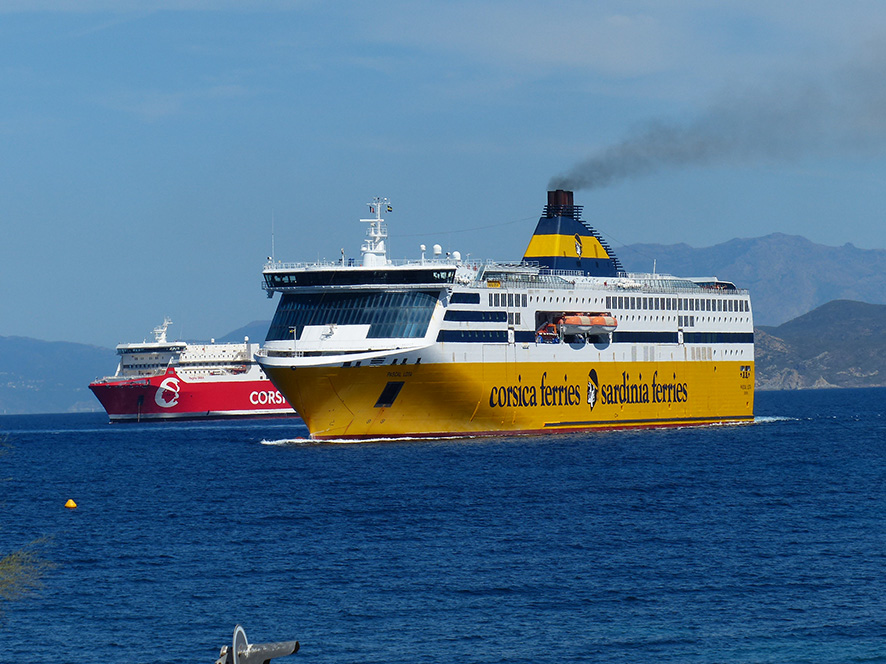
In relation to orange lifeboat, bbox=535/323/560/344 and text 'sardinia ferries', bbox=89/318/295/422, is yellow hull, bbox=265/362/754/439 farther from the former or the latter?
text 'sardinia ferries', bbox=89/318/295/422

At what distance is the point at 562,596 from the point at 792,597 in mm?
5639

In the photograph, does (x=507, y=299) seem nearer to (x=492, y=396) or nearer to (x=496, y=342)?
(x=496, y=342)

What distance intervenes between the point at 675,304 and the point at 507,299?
16.6 m

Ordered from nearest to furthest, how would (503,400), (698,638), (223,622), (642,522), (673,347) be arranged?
1. (698,638)
2. (223,622)
3. (642,522)
4. (503,400)
5. (673,347)

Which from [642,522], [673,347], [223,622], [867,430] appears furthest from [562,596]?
[867,430]

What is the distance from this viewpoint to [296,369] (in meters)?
67.9

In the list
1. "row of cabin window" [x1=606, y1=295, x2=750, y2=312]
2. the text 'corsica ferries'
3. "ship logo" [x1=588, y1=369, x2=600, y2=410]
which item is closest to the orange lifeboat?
the text 'corsica ferries'

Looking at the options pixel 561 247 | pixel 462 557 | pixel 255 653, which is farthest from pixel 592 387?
pixel 255 653

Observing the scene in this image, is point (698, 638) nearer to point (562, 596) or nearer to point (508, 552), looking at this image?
point (562, 596)

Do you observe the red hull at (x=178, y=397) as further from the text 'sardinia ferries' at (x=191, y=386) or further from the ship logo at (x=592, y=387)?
the ship logo at (x=592, y=387)

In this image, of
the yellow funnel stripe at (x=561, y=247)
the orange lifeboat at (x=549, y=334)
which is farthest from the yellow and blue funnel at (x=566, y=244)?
the orange lifeboat at (x=549, y=334)

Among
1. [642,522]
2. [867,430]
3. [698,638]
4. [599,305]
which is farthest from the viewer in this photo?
[867,430]

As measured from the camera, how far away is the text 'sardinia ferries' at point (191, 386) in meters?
139

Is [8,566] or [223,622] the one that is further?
[223,622]
